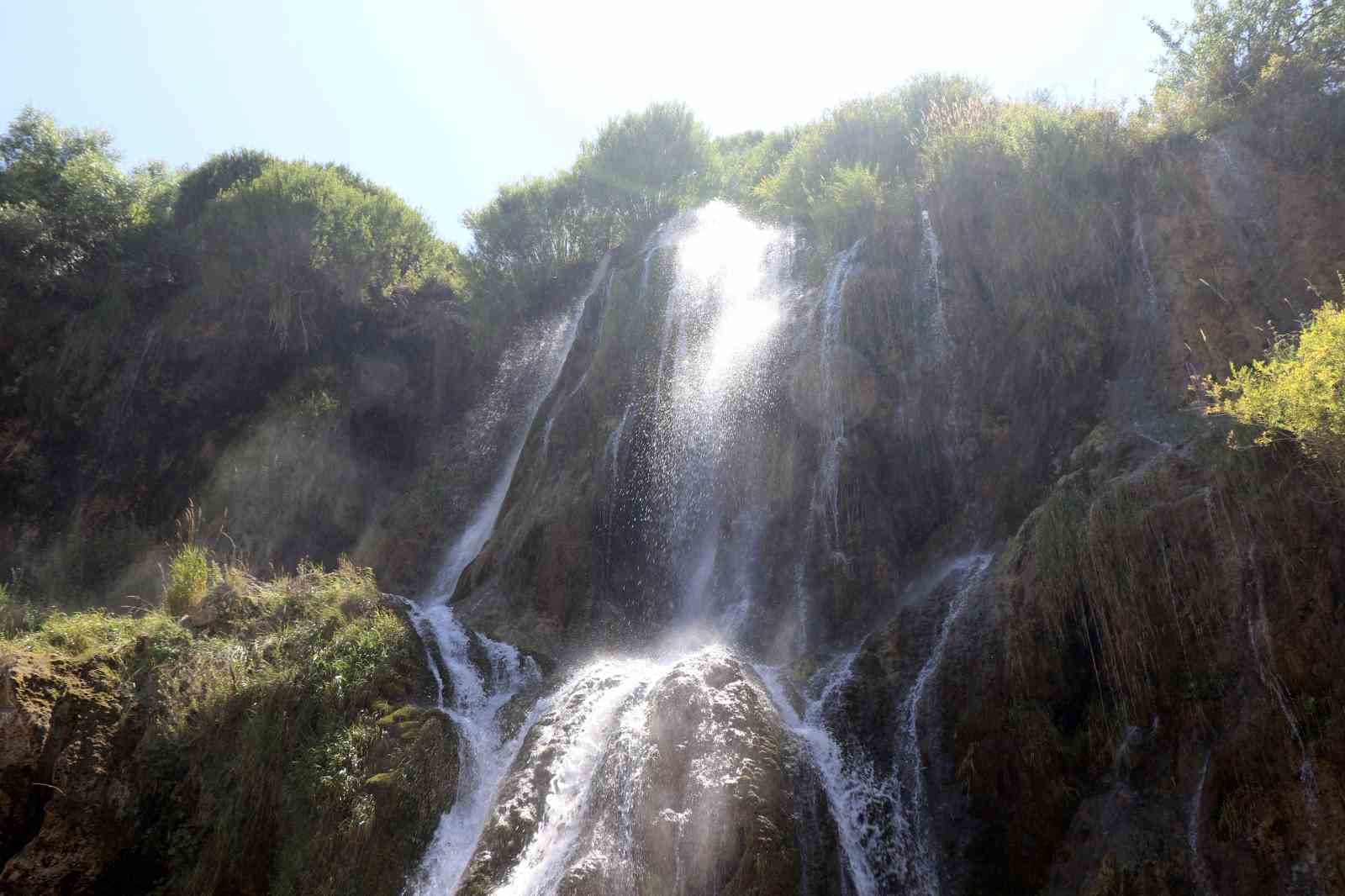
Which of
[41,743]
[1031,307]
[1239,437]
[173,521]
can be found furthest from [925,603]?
[173,521]

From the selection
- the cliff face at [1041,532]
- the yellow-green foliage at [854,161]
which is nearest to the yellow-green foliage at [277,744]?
the cliff face at [1041,532]

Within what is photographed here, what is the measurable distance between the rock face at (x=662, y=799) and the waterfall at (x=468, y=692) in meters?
0.45

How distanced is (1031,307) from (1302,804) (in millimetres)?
7583

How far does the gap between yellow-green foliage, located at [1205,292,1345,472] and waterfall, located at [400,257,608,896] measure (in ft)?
25.4

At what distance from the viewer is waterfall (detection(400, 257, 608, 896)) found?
7.89 m

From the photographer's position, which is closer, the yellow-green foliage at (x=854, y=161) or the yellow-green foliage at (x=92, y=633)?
the yellow-green foliage at (x=92, y=633)

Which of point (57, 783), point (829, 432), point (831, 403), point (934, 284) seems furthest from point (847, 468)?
point (57, 783)

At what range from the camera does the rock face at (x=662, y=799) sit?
6879 mm

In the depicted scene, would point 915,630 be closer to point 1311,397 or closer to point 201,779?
point 1311,397

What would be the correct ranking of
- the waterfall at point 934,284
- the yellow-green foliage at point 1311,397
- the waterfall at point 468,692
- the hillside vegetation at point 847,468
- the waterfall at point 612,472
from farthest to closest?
the waterfall at point 612,472 < the waterfall at point 934,284 < the waterfall at point 468,692 < the hillside vegetation at point 847,468 < the yellow-green foliage at point 1311,397

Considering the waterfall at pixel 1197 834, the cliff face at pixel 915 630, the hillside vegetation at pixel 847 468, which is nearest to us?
the waterfall at pixel 1197 834

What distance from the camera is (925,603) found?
32.3ft

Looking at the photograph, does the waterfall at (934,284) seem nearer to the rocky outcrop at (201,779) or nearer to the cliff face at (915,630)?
the cliff face at (915,630)

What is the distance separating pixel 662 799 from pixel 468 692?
3861 mm
